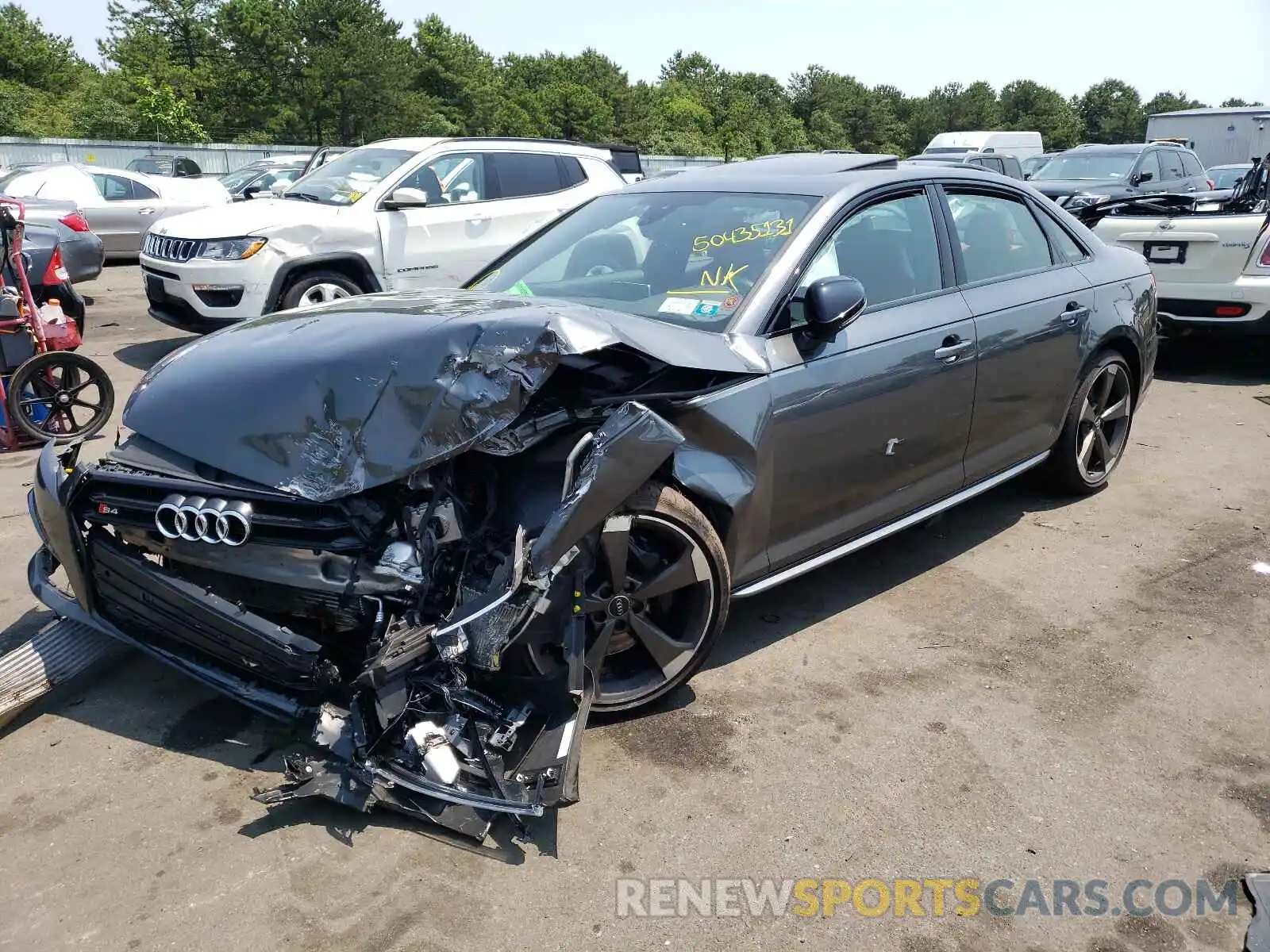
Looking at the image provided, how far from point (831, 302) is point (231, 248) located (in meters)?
6.21

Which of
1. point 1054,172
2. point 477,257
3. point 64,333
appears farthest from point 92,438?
point 1054,172

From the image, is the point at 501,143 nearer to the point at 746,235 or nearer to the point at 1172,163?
the point at 746,235

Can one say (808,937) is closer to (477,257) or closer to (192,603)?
(192,603)

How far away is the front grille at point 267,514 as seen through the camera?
2924 millimetres

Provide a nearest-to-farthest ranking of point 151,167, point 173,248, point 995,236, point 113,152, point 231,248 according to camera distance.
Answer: point 995,236 < point 231,248 < point 173,248 < point 151,167 < point 113,152

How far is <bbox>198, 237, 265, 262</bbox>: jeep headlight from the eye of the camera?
8086 millimetres

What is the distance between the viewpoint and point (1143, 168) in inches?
570

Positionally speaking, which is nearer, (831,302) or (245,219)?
(831,302)

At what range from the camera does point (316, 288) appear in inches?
329

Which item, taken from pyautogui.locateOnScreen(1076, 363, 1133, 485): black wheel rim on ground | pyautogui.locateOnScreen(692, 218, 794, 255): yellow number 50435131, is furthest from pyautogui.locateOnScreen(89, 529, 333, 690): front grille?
pyautogui.locateOnScreen(1076, 363, 1133, 485): black wheel rim on ground

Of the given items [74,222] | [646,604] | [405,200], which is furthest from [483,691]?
[74,222]

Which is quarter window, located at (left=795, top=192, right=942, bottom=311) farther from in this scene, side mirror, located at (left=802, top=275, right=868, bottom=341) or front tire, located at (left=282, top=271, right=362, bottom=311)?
front tire, located at (left=282, top=271, right=362, bottom=311)

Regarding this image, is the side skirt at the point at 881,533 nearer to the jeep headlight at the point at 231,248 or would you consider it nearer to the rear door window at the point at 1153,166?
the jeep headlight at the point at 231,248

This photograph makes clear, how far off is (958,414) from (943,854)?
2.08 meters
